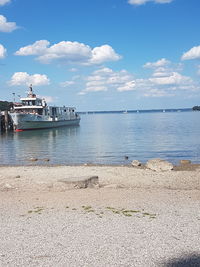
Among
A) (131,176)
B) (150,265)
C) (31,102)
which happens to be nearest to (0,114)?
(31,102)

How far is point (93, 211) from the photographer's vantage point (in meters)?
9.66

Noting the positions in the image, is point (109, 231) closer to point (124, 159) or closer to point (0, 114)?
point (124, 159)

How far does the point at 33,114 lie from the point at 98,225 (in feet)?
194

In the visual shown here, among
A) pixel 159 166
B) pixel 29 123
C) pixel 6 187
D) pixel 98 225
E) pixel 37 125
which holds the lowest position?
pixel 159 166

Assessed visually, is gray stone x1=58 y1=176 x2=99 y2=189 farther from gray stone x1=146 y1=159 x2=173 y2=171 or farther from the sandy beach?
gray stone x1=146 y1=159 x2=173 y2=171

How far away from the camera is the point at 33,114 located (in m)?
65.8

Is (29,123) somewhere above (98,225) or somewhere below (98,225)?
above

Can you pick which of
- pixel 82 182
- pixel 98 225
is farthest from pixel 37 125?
pixel 98 225

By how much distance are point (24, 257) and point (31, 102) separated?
211 ft

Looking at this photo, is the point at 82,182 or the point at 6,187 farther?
the point at 6,187

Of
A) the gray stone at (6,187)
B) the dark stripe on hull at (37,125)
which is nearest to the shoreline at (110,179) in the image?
the gray stone at (6,187)

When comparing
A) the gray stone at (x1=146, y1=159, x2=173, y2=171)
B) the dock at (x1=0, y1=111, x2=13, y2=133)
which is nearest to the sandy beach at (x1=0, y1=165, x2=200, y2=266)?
the gray stone at (x1=146, y1=159, x2=173, y2=171)

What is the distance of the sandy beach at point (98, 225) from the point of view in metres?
6.27

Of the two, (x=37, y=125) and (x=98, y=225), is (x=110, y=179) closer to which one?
(x=98, y=225)
